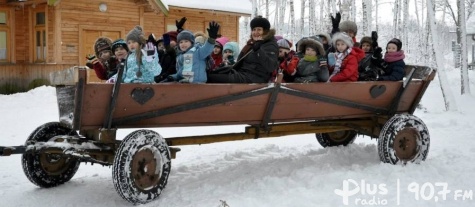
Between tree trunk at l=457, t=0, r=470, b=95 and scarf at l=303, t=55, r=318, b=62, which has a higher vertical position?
tree trunk at l=457, t=0, r=470, b=95

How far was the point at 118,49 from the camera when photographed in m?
4.96

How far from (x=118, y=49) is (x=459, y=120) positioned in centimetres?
727

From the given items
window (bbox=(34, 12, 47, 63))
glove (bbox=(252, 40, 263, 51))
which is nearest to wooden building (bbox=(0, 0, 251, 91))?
window (bbox=(34, 12, 47, 63))

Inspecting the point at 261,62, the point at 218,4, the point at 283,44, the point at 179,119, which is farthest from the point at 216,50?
the point at 218,4

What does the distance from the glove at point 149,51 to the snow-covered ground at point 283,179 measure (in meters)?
1.21

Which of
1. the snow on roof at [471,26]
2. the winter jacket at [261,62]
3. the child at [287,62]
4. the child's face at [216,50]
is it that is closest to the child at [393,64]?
the child at [287,62]

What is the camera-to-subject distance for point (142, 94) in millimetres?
3895

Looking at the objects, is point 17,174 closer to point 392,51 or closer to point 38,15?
point 392,51

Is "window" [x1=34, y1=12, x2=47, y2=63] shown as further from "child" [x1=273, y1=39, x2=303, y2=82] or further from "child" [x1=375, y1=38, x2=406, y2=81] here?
"child" [x1=375, y1=38, x2=406, y2=81]

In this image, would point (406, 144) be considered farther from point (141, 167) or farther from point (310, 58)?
point (141, 167)

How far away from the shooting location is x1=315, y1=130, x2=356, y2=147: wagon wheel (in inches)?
259

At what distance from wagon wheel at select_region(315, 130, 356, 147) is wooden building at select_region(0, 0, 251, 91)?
1078cm

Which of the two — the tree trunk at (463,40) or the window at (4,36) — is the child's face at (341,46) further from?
the window at (4,36)

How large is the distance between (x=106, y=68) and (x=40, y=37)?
11.7 meters
